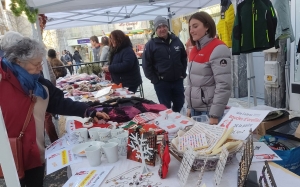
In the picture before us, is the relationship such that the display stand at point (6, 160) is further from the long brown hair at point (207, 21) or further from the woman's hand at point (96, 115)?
the long brown hair at point (207, 21)

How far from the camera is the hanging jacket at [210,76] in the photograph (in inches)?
65.6

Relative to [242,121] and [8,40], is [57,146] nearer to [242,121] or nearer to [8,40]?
[8,40]

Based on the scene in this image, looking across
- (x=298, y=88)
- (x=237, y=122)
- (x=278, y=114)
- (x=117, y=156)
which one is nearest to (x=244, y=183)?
(x=237, y=122)

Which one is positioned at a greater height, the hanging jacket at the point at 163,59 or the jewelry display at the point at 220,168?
the hanging jacket at the point at 163,59

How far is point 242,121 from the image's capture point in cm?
118

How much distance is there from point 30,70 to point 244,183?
122 cm

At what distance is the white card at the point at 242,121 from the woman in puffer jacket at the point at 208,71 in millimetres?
419

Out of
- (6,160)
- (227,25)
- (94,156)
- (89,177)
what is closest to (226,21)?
(227,25)

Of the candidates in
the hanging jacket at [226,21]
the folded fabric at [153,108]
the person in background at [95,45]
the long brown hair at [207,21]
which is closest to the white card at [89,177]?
the folded fabric at [153,108]

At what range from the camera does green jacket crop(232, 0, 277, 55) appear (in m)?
2.52

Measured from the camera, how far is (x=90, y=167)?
114 cm

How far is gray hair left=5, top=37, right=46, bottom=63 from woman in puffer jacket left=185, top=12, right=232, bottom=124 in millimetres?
1066

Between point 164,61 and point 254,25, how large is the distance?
103 centimetres

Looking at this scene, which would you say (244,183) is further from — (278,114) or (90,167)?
(278,114)
